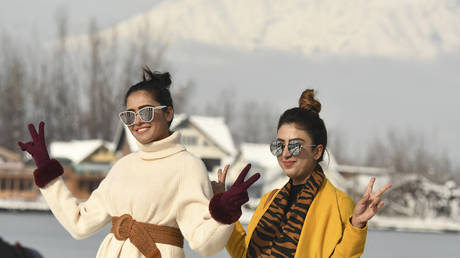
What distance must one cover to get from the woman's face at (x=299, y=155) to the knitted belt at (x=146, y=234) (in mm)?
609

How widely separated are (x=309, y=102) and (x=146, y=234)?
1.00 metres

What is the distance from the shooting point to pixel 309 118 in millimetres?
4090

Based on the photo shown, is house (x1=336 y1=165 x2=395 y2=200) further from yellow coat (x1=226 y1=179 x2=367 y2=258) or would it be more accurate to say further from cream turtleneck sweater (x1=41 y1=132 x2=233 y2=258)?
cream turtleneck sweater (x1=41 y1=132 x2=233 y2=258)

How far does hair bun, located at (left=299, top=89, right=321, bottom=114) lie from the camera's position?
13.6 ft

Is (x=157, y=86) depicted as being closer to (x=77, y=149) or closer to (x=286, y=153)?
(x=286, y=153)

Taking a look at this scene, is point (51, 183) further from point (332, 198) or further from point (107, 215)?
point (332, 198)

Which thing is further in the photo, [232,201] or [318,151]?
[318,151]

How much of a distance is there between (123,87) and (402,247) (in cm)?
2207

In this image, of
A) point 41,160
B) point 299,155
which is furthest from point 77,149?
point 299,155

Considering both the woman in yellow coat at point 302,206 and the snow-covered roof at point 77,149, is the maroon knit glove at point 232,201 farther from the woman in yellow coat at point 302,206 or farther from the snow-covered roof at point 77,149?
the snow-covered roof at point 77,149

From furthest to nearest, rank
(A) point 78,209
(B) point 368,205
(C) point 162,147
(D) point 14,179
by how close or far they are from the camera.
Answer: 1. (D) point 14,179
2. (A) point 78,209
3. (C) point 162,147
4. (B) point 368,205

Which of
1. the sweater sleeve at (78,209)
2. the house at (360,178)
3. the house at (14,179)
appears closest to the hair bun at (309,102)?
the sweater sleeve at (78,209)

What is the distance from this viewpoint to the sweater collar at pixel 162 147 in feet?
12.9

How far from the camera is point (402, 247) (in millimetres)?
36906
